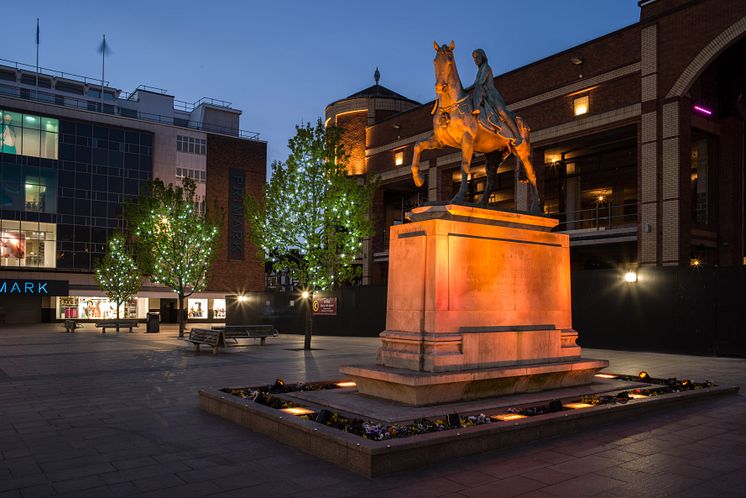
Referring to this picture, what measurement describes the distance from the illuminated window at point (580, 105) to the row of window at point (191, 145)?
45527mm

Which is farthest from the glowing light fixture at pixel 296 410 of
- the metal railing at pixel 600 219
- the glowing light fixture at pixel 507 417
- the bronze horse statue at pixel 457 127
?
the metal railing at pixel 600 219

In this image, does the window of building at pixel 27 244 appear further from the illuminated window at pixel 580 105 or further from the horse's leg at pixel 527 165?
the horse's leg at pixel 527 165

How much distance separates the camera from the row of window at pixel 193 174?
63406 mm

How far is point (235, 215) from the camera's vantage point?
65500 millimetres

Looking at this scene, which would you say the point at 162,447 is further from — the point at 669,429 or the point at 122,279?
the point at 122,279

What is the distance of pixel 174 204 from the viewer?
35.8 meters

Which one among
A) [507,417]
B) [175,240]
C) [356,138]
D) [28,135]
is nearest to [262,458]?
[507,417]

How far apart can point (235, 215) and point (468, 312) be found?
58.2 metres

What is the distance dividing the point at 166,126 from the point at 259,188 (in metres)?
11.6

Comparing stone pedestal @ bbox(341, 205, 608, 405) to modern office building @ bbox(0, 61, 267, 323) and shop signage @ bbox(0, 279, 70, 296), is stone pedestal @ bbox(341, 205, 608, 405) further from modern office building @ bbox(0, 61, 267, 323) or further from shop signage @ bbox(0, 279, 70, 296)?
shop signage @ bbox(0, 279, 70, 296)

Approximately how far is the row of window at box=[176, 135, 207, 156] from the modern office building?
0.11 meters

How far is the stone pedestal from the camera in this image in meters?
9.37

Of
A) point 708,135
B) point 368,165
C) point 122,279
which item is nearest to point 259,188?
point 122,279

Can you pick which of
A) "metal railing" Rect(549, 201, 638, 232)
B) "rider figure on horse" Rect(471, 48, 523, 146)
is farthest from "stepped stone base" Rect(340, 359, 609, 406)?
"metal railing" Rect(549, 201, 638, 232)
